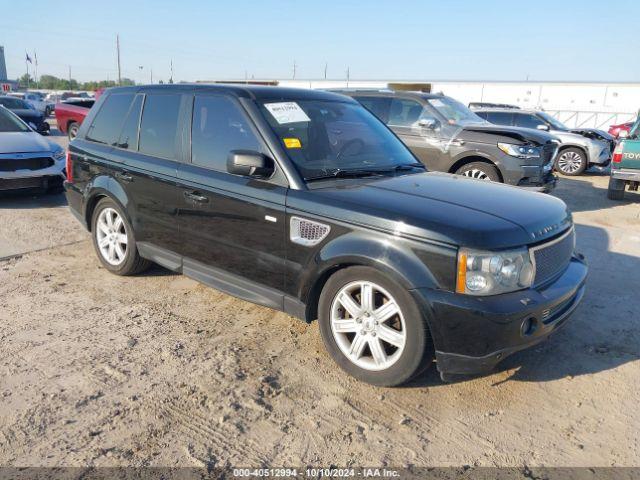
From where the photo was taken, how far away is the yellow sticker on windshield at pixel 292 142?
359 cm

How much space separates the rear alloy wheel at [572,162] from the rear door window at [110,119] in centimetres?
1212

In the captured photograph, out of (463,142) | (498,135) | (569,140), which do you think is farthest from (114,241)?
(569,140)

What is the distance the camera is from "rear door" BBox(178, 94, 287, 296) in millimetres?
3488

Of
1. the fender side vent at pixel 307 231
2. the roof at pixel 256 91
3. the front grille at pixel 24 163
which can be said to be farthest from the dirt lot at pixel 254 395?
the front grille at pixel 24 163

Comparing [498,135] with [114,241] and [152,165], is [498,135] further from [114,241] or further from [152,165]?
[114,241]

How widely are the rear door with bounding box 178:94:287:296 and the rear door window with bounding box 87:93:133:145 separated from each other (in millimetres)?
1161

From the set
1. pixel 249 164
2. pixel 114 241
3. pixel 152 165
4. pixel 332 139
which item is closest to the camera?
pixel 249 164

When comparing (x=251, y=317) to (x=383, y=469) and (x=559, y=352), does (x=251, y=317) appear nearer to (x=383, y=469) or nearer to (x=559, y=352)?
(x=383, y=469)

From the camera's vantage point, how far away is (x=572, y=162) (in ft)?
44.2

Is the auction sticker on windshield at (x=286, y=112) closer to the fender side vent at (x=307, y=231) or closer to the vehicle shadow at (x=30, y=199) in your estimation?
the fender side vent at (x=307, y=231)

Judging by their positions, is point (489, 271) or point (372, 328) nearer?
point (489, 271)

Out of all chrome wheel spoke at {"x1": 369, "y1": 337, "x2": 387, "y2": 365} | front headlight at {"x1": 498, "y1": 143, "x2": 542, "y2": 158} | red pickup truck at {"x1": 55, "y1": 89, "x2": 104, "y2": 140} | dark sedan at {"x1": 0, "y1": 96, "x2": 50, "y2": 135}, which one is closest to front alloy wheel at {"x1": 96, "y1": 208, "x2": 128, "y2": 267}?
chrome wheel spoke at {"x1": 369, "y1": 337, "x2": 387, "y2": 365}

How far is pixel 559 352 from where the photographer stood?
3664 mm

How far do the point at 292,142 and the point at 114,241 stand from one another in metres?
2.36
